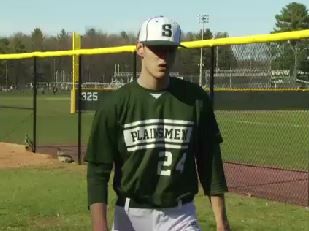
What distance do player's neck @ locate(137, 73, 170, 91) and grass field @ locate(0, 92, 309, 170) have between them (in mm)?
11893

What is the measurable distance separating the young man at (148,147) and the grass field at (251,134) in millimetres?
11804

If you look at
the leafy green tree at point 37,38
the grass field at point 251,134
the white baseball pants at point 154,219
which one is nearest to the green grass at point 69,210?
the white baseball pants at point 154,219

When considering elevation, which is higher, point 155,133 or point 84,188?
point 155,133

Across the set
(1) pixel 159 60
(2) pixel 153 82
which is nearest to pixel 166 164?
(2) pixel 153 82

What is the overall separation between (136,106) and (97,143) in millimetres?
283

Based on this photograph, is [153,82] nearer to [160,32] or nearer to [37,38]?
[160,32]

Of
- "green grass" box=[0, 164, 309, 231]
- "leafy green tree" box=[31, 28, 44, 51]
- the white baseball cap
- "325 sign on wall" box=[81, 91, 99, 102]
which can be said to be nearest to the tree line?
"325 sign on wall" box=[81, 91, 99, 102]

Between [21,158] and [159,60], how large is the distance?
12996mm

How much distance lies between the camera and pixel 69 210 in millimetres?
9000

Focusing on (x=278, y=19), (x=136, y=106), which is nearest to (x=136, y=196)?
(x=136, y=106)

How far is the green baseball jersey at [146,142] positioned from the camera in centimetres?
359

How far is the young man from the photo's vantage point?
11.8ft

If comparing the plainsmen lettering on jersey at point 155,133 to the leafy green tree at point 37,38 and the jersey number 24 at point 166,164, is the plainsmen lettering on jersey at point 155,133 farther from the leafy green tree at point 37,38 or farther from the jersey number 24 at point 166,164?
the leafy green tree at point 37,38

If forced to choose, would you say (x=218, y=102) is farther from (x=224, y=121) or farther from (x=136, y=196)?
(x=136, y=196)
